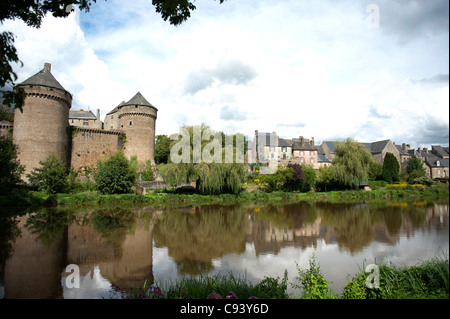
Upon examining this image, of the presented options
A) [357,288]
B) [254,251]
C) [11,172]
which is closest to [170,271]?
[254,251]

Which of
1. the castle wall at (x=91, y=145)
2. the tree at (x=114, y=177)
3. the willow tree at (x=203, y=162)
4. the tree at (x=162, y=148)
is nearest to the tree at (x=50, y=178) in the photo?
the tree at (x=114, y=177)

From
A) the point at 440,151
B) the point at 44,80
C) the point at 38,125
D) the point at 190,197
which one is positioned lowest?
the point at 190,197

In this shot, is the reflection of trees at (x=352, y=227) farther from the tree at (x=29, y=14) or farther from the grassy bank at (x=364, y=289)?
the tree at (x=29, y=14)

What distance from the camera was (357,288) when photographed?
13.6 feet

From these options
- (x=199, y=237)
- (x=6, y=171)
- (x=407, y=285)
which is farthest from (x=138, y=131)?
(x=407, y=285)

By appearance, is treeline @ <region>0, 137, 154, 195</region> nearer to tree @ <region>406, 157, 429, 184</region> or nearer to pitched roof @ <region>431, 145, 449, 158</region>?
tree @ <region>406, 157, 429, 184</region>

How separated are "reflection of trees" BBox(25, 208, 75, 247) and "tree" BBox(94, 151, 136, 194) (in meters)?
4.41

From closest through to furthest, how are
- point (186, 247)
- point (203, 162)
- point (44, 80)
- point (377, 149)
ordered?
point (186, 247)
point (203, 162)
point (44, 80)
point (377, 149)

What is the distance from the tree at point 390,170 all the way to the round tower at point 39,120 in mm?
36078

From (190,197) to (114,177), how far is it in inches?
241

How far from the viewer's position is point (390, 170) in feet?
101

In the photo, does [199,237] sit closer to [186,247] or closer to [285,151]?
[186,247]
